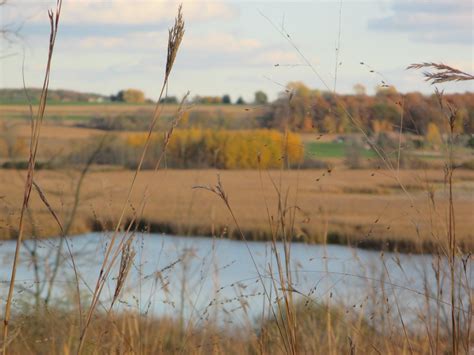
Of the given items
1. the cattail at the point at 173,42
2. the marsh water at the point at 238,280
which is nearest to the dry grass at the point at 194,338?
the marsh water at the point at 238,280

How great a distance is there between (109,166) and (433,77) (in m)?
23.5

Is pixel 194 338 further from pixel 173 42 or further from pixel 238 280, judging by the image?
pixel 173 42

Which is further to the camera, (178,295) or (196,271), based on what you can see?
(178,295)

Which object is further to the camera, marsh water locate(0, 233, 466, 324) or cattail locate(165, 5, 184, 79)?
marsh water locate(0, 233, 466, 324)

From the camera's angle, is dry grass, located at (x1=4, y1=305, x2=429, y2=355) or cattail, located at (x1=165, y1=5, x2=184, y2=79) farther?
dry grass, located at (x1=4, y1=305, x2=429, y2=355)

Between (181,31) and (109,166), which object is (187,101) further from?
(109,166)

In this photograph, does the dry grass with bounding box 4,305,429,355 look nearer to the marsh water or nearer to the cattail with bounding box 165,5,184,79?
the marsh water

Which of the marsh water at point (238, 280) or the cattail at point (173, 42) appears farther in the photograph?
the marsh water at point (238, 280)

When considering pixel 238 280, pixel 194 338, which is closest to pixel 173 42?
pixel 238 280

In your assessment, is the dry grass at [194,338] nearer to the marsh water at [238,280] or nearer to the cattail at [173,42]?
the marsh water at [238,280]

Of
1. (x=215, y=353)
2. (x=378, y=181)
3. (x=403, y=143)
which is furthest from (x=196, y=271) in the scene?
(x=378, y=181)

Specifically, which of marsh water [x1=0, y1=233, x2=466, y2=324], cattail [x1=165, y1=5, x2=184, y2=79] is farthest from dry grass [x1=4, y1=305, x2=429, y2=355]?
cattail [x1=165, y1=5, x2=184, y2=79]

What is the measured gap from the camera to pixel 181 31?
1.37 metres

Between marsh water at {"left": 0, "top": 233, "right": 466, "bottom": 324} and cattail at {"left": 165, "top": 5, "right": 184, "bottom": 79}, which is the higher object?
cattail at {"left": 165, "top": 5, "right": 184, "bottom": 79}
